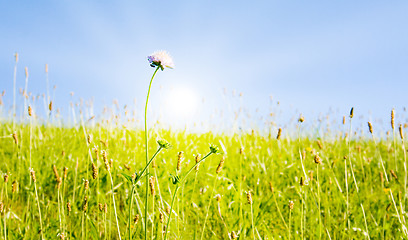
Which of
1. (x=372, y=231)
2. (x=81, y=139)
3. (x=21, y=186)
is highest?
(x=81, y=139)

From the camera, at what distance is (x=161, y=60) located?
1.26 m

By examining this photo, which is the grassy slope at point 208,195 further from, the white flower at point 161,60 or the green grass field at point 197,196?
the white flower at point 161,60

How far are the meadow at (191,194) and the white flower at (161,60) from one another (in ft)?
0.04

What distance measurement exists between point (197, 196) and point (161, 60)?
1522 mm

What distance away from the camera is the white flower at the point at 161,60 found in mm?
1262

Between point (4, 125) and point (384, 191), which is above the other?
point (4, 125)

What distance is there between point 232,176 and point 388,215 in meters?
1.15

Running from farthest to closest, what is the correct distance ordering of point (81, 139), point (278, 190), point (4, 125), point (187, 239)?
point (4, 125) < point (81, 139) < point (278, 190) < point (187, 239)

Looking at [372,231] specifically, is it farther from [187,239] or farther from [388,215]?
[187,239]

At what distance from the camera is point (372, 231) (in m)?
2.16

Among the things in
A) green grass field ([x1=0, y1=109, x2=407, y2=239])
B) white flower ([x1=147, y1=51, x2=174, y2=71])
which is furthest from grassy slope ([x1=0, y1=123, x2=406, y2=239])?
white flower ([x1=147, y1=51, x2=174, y2=71])

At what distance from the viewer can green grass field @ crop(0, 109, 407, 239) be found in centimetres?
185

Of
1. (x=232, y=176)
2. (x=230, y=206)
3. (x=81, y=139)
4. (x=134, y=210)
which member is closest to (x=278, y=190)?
(x=232, y=176)

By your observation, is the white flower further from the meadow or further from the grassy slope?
the grassy slope
